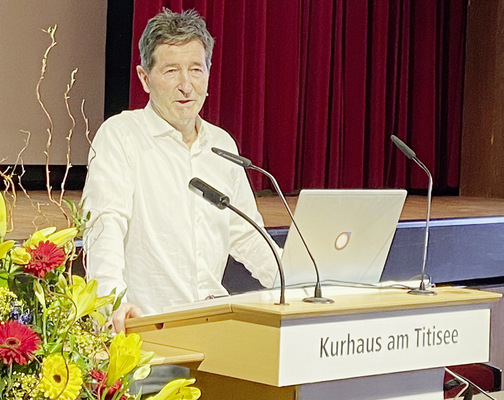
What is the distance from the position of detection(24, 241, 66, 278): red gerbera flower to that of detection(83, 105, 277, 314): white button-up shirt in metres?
1.47

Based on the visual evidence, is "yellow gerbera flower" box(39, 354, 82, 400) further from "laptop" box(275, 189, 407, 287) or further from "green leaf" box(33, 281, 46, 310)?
"laptop" box(275, 189, 407, 287)

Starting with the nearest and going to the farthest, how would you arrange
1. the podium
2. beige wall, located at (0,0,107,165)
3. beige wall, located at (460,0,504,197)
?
1. the podium
2. beige wall, located at (0,0,107,165)
3. beige wall, located at (460,0,504,197)

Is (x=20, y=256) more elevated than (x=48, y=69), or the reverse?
(x=48, y=69)

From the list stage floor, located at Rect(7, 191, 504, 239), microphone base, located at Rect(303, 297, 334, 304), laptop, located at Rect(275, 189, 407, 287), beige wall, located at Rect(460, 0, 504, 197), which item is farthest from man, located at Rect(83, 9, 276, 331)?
beige wall, located at Rect(460, 0, 504, 197)

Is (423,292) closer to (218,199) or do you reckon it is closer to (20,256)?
(218,199)

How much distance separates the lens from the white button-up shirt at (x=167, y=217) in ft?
8.66

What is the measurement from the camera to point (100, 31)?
17.8 ft

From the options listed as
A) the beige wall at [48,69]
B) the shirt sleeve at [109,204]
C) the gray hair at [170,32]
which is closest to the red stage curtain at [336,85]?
the beige wall at [48,69]

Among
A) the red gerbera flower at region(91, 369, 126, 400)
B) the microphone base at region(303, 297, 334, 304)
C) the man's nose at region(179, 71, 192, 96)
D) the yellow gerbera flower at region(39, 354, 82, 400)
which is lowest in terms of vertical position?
the microphone base at region(303, 297, 334, 304)

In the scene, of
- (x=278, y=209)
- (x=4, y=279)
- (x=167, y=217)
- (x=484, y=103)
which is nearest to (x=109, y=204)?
(x=167, y=217)

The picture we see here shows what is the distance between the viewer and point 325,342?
179cm

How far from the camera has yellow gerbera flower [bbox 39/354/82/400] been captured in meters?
0.99

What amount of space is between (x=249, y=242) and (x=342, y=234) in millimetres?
738

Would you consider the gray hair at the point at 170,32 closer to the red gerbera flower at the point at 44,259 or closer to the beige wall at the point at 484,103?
the red gerbera flower at the point at 44,259
